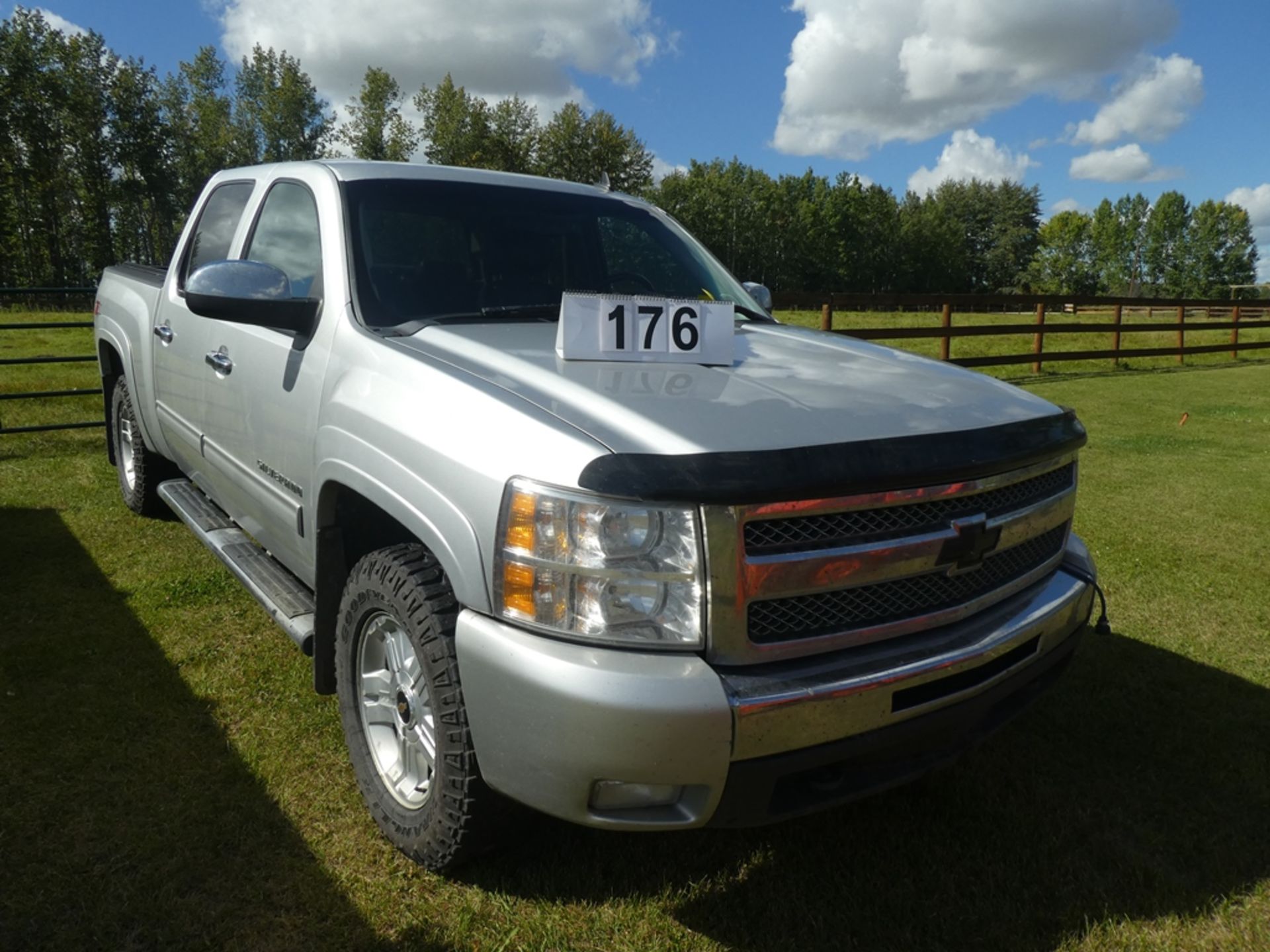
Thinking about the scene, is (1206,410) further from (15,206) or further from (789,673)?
(15,206)

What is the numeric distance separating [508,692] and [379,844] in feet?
3.08

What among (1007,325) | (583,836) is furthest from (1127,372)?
(583,836)

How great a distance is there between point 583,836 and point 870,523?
1.24 meters

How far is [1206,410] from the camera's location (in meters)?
11.5

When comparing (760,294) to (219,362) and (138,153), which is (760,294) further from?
(138,153)

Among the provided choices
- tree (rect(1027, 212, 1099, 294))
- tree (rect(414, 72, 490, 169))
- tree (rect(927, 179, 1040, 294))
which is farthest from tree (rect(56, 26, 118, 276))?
tree (rect(1027, 212, 1099, 294))

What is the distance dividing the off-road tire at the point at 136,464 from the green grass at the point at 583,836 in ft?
3.90

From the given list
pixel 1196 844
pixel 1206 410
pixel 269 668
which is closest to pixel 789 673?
pixel 1196 844

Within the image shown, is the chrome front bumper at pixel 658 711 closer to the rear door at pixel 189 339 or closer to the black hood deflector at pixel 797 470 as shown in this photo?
the black hood deflector at pixel 797 470

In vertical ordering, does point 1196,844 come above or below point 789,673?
below

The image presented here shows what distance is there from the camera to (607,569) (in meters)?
1.77

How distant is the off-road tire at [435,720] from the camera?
202 centimetres

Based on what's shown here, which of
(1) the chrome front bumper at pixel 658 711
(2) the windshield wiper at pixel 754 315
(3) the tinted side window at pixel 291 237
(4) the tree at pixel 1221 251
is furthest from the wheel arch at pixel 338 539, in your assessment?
(4) the tree at pixel 1221 251

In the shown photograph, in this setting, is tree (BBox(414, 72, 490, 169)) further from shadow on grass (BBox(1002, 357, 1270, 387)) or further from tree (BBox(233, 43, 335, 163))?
shadow on grass (BBox(1002, 357, 1270, 387))
